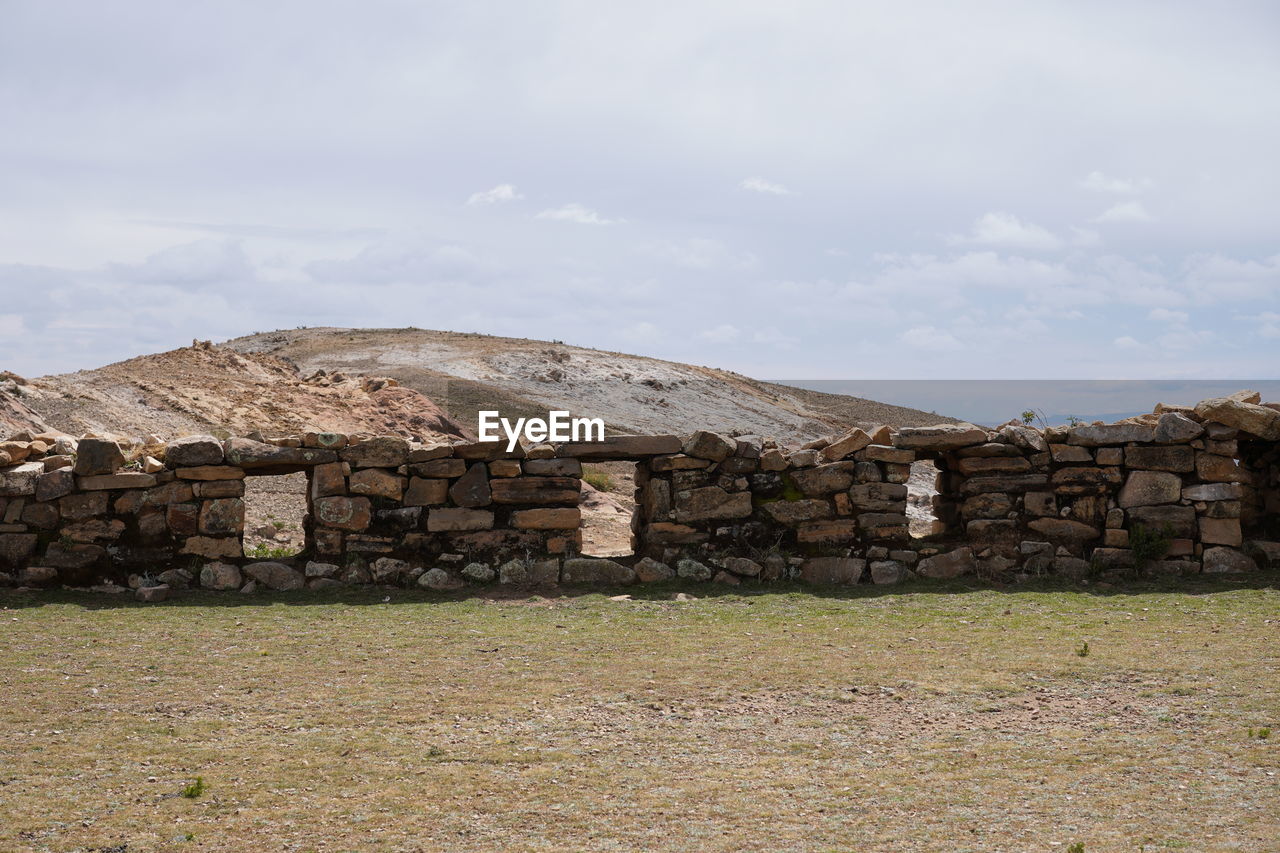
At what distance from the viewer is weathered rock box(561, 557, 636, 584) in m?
12.2

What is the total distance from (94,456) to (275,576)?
220 cm

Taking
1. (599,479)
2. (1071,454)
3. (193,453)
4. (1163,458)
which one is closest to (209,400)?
(599,479)

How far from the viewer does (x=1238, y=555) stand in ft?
40.8

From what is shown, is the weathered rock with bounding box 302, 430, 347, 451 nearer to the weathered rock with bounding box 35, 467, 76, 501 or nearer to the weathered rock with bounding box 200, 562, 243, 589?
the weathered rock with bounding box 200, 562, 243, 589

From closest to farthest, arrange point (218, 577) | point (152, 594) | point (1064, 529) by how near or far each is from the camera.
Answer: point (152, 594) < point (218, 577) < point (1064, 529)

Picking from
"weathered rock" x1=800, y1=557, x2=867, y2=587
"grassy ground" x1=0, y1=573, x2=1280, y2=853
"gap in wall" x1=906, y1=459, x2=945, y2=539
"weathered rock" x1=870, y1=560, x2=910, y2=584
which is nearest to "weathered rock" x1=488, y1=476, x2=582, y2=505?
"grassy ground" x1=0, y1=573, x2=1280, y2=853

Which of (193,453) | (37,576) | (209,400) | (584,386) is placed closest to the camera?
(37,576)

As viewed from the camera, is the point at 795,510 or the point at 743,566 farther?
the point at 795,510

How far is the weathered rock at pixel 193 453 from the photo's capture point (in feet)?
39.0

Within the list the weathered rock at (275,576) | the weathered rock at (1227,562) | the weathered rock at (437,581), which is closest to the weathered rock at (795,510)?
the weathered rock at (437,581)

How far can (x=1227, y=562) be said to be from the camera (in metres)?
12.4

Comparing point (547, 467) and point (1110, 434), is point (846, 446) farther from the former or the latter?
point (547, 467)

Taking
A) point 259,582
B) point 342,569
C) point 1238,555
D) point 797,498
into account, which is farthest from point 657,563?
point 1238,555

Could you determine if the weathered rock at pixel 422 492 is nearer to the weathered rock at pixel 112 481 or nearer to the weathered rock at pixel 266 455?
the weathered rock at pixel 266 455
